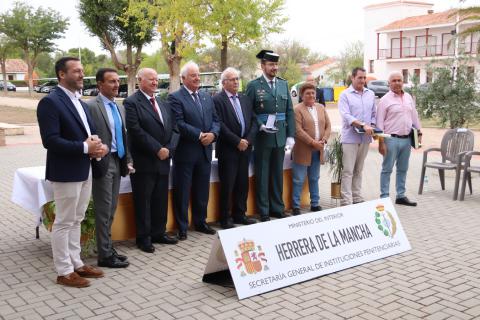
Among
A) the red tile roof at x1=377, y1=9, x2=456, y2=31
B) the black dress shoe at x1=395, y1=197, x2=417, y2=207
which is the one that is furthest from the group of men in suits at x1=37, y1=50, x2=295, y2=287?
the red tile roof at x1=377, y1=9, x2=456, y2=31

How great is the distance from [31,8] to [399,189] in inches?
1852

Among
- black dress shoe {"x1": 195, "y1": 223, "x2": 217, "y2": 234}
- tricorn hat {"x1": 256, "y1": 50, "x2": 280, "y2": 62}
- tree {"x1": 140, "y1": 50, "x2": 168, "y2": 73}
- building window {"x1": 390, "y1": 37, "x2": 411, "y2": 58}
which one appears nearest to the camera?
black dress shoe {"x1": 195, "y1": 223, "x2": 217, "y2": 234}

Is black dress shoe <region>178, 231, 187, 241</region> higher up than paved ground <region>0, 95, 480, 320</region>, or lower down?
higher up

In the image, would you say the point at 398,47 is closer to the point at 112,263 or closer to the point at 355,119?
the point at 355,119

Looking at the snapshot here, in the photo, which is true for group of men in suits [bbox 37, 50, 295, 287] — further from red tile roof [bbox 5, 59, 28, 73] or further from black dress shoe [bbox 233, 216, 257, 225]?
red tile roof [bbox 5, 59, 28, 73]

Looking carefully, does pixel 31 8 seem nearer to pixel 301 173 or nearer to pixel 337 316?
pixel 301 173

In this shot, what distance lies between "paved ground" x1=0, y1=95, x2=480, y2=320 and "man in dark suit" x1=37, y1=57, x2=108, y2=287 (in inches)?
16.8

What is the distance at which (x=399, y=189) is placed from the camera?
8.34 m

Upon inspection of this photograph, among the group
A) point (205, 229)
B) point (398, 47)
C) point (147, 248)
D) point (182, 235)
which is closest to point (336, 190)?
point (205, 229)

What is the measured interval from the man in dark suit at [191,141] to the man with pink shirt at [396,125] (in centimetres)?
287

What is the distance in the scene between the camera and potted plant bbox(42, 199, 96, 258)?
5688mm

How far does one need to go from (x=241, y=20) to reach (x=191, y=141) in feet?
39.0

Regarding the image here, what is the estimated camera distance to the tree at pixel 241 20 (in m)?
17.3

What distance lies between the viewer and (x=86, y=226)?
568cm
